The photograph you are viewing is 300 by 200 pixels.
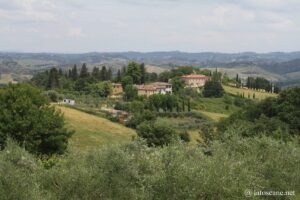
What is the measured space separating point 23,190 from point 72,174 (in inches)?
116

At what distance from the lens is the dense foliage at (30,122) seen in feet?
141

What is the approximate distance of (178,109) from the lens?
342ft

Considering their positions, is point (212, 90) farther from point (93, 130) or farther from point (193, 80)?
point (93, 130)

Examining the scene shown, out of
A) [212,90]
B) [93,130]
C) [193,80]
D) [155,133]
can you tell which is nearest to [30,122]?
[155,133]

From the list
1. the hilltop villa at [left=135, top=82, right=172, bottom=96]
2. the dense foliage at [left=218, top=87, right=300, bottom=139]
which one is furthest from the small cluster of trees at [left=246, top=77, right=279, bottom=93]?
the dense foliage at [left=218, top=87, right=300, bottom=139]

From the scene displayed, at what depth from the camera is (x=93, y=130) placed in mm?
72562

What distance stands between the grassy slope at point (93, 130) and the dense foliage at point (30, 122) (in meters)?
16.3

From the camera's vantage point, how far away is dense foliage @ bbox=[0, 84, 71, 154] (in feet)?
141

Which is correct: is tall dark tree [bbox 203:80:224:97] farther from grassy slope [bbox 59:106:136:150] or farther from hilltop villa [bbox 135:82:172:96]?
grassy slope [bbox 59:106:136:150]

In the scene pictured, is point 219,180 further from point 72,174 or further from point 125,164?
point 72,174

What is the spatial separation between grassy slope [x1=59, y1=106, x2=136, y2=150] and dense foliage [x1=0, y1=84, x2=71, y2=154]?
16314 mm

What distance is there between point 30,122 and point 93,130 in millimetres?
29428

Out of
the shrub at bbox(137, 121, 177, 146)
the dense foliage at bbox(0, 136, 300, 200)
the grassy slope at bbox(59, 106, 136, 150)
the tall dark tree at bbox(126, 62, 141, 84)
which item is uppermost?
the dense foliage at bbox(0, 136, 300, 200)

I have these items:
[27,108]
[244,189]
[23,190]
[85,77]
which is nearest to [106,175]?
[23,190]
